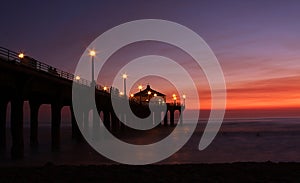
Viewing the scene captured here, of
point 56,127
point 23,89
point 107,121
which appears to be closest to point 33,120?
point 56,127

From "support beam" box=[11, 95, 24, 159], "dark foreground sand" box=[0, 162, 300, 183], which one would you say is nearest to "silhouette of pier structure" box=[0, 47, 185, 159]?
"support beam" box=[11, 95, 24, 159]

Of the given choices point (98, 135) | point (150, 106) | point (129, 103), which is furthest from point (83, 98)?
point (150, 106)

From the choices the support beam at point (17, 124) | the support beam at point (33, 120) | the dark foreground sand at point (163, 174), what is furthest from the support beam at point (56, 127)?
the dark foreground sand at point (163, 174)

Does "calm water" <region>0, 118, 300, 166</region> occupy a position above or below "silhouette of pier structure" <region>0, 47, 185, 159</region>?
below

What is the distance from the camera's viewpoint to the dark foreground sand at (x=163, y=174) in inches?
456

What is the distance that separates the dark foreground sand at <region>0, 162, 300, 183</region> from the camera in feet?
38.0

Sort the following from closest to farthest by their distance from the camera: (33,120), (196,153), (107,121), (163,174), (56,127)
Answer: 1. (163,174)
2. (196,153)
3. (56,127)
4. (33,120)
5. (107,121)

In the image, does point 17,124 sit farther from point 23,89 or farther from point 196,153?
point 196,153

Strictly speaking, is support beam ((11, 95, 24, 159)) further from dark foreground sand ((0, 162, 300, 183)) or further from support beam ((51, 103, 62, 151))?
dark foreground sand ((0, 162, 300, 183))

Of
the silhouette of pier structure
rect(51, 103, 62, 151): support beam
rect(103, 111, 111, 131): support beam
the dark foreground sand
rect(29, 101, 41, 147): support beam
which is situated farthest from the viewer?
rect(103, 111, 111, 131): support beam

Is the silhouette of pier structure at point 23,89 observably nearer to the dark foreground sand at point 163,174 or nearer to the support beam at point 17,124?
the support beam at point 17,124

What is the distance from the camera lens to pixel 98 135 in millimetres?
44000

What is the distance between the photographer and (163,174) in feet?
41.3

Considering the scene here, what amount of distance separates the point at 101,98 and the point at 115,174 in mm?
36144
